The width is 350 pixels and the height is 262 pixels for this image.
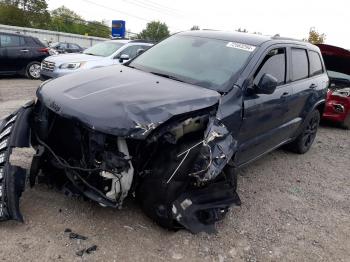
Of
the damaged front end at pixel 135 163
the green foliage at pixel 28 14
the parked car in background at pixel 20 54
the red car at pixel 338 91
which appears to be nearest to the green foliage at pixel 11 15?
the green foliage at pixel 28 14

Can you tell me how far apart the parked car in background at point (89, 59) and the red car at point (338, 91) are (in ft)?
14.1

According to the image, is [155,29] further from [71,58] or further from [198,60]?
[198,60]

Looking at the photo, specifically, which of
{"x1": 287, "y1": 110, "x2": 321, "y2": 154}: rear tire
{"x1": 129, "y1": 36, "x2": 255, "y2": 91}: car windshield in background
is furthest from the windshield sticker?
{"x1": 287, "y1": 110, "x2": 321, "y2": 154}: rear tire

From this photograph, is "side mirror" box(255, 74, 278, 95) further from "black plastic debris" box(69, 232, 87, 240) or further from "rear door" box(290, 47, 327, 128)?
"black plastic debris" box(69, 232, 87, 240)

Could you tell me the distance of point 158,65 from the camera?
4090 millimetres

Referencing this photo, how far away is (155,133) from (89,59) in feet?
23.6

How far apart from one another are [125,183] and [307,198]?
240cm

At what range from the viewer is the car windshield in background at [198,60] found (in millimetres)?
3662

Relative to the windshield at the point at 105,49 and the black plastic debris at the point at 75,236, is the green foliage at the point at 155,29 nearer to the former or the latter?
the windshield at the point at 105,49

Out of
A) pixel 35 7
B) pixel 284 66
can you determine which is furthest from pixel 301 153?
pixel 35 7

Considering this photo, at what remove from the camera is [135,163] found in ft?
9.95

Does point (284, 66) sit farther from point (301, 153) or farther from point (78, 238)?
point (78, 238)

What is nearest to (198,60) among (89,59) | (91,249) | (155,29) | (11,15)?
(91,249)

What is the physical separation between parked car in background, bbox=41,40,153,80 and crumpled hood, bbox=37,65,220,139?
5.16 meters
